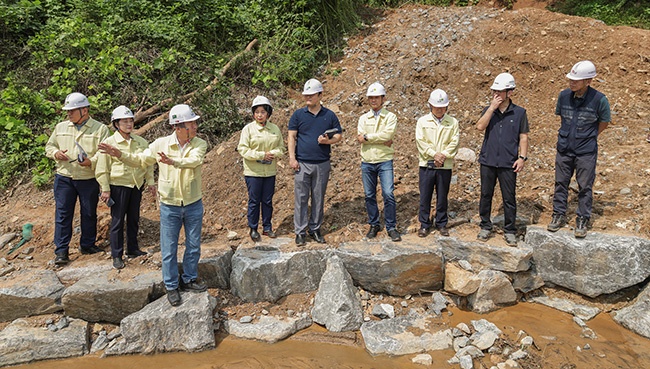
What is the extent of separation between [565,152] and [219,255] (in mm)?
4041

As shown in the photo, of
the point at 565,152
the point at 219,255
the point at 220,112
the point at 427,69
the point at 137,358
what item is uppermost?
the point at 427,69

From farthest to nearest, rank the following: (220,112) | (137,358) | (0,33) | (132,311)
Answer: (0,33), (220,112), (132,311), (137,358)

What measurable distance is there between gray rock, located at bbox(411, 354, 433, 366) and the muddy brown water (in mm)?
48

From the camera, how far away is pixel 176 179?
13.6 feet

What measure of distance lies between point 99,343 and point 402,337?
305 cm

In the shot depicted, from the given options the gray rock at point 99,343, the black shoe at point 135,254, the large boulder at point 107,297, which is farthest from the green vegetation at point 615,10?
the gray rock at point 99,343

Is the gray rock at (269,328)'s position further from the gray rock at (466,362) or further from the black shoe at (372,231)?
the gray rock at (466,362)

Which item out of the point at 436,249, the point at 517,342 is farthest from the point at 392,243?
the point at 517,342

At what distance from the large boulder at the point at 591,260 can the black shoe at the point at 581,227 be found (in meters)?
0.06

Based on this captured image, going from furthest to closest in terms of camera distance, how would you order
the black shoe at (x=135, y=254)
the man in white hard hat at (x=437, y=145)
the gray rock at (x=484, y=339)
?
the black shoe at (x=135, y=254) → the man in white hard hat at (x=437, y=145) → the gray rock at (x=484, y=339)

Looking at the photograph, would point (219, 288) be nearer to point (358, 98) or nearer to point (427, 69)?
point (358, 98)

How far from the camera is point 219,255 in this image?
5.03m

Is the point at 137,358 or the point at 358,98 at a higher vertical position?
the point at 358,98

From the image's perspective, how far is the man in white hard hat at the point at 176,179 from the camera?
Answer: 4.09 m
